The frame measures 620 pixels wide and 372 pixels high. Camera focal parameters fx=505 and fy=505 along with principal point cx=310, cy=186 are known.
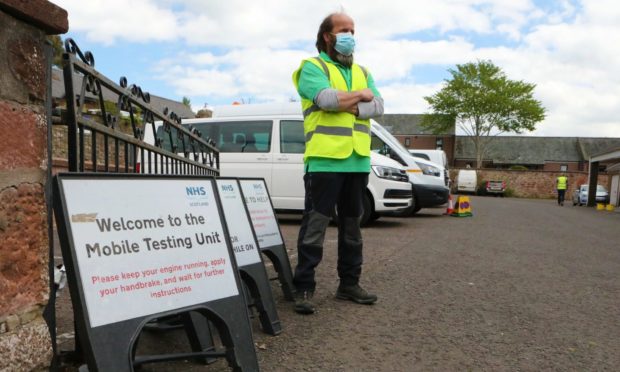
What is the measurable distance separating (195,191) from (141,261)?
0.49 meters

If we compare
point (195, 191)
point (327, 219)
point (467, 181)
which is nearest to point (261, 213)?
point (327, 219)

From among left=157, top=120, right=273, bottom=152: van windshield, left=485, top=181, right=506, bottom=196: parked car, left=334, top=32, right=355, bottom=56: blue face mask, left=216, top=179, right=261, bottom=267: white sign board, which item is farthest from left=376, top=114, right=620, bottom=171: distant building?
left=216, top=179, right=261, bottom=267: white sign board

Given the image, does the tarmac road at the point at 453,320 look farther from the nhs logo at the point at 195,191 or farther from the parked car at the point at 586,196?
the parked car at the point at 586,196

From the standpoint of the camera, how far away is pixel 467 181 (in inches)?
1588

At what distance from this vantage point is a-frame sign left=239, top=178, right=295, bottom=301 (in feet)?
12.5

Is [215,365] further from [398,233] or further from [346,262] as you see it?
[398,233]

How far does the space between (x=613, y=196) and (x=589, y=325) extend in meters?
31.4

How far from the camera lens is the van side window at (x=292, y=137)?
9383 millimetres

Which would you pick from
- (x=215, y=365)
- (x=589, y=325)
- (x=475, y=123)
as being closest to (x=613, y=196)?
(x=475, y=123)

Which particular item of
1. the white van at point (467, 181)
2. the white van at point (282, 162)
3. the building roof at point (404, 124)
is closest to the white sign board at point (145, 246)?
the white van at point (282, 162)

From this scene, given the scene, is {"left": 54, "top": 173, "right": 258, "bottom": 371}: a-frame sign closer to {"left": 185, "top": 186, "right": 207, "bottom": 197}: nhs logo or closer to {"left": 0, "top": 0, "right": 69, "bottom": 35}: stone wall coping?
{"left": 185, "top": 186, "right": 207, "bottom": 197}: nhs logo

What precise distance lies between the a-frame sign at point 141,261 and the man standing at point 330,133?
3.86 ft

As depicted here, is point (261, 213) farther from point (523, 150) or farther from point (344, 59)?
point (523, 150)

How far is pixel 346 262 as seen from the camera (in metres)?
3.87
